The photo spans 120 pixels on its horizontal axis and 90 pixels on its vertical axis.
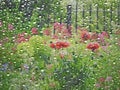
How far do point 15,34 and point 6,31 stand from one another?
180 millimetres

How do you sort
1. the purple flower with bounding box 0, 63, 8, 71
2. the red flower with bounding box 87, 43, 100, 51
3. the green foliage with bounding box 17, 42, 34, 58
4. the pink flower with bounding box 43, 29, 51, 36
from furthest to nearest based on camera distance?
the pink flower with bounding box 43, 29, 51, 36
the green foliage with bounding box 17, 42, 34, 58
the red flower with bounding box 87, 43, 100, 51
the purple flower with bounding box 0, 63, 8, 71

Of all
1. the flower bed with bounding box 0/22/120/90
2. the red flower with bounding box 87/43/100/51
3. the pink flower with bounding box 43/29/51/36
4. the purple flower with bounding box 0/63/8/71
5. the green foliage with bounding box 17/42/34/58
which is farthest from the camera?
the pink flower with bounding box 43/29/51/36

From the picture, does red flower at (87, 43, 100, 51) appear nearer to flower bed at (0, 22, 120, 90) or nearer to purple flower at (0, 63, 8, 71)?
flower bed at (0, 22, 120, 90)

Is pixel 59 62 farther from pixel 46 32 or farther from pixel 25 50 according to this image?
pixel 46 32

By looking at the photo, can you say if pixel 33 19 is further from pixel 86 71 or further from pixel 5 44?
pixel 86 71

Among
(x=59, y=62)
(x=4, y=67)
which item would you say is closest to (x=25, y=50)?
(x=4, y=67)

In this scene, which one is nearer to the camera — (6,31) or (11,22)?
(6,31)

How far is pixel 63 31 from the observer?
738cm

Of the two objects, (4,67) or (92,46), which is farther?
(92,46)

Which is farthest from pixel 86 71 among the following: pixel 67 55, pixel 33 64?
Answer: pixel 33 64

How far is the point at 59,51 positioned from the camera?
6.55 meters

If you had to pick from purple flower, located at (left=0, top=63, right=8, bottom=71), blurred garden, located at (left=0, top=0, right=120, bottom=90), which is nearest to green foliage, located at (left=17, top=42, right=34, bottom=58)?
blurred garden, located at (left=0, top=0, right=120, bottom=90)

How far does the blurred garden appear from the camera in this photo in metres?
6.01

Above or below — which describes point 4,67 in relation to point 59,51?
below
